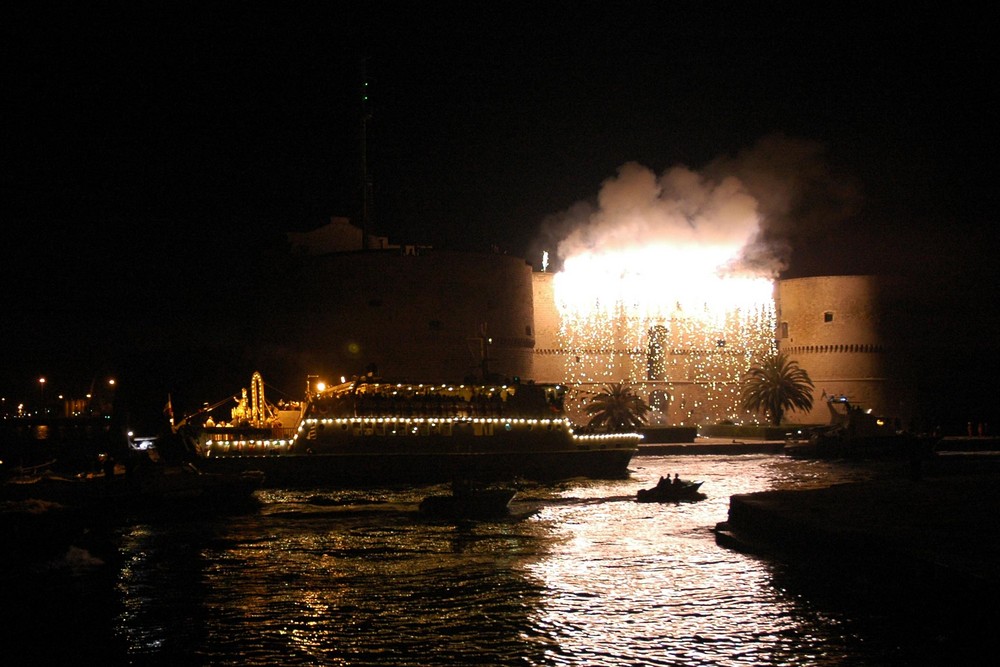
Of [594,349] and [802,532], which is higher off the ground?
[594,349]

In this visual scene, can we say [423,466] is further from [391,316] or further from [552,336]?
[552,336]

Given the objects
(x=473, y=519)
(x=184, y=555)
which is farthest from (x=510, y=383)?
(x=184, y=555)

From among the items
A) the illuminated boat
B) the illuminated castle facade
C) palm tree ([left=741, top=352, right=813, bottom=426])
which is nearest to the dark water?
the illuminated boat

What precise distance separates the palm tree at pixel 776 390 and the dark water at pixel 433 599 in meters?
25.0

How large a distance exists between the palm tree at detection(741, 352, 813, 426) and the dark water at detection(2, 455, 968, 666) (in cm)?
2503

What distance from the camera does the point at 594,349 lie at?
4450 centimetres

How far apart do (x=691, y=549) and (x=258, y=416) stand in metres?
16.6

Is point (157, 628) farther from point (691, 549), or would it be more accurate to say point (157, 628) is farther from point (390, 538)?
point (691, 549)

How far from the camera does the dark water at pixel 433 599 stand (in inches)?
351

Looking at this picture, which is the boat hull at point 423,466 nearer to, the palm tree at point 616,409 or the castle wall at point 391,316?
the palm tree at point 616,409

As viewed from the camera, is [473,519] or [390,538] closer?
[390,538]

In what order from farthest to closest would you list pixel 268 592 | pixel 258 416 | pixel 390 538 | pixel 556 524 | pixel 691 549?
1. pixel 258 416
2. pixel 556 524
3. pixel 390 538
4. pixel 691 549
5. pixel 268 592

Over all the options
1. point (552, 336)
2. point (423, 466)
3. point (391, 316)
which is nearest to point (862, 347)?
point (552, 336)

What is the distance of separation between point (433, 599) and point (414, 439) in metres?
15.6
